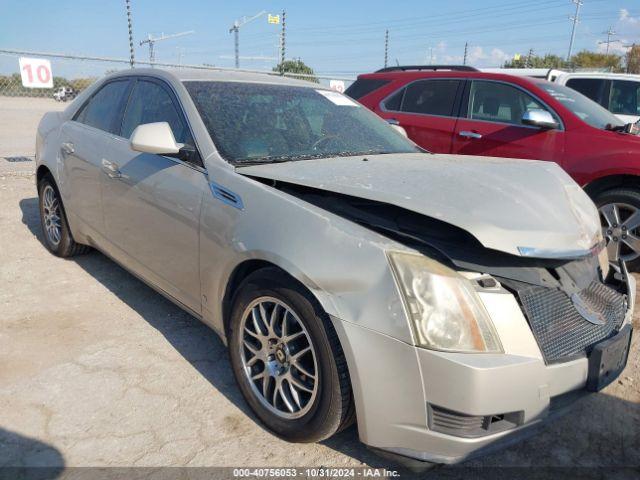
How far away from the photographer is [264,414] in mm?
2393

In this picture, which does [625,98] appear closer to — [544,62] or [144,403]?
[144,403]

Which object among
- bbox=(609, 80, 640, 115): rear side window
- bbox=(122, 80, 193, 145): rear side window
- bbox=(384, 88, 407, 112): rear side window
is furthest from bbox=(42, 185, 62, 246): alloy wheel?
bbox=(609, 80, 640, 115): rear side window

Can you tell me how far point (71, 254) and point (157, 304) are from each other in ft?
4.27

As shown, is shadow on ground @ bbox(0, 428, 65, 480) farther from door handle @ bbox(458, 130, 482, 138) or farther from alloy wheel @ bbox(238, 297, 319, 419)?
door handle @ bbox(458, 130, 482, 138)

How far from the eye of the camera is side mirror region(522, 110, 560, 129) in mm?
4770

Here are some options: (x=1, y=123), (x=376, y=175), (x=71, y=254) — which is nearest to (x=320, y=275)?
(x=376, y=175)

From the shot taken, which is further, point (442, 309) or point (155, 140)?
point (155, 140)

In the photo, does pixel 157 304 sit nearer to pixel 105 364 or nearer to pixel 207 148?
pixel 105 364

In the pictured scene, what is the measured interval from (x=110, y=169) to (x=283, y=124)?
1.22 meters

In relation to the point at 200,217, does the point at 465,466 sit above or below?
below

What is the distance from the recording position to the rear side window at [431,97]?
5750 mm

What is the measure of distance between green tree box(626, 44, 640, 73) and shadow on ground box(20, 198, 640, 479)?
132 ft

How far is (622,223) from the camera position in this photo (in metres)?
4.60

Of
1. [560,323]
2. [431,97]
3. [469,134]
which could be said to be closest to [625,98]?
[431,97]
